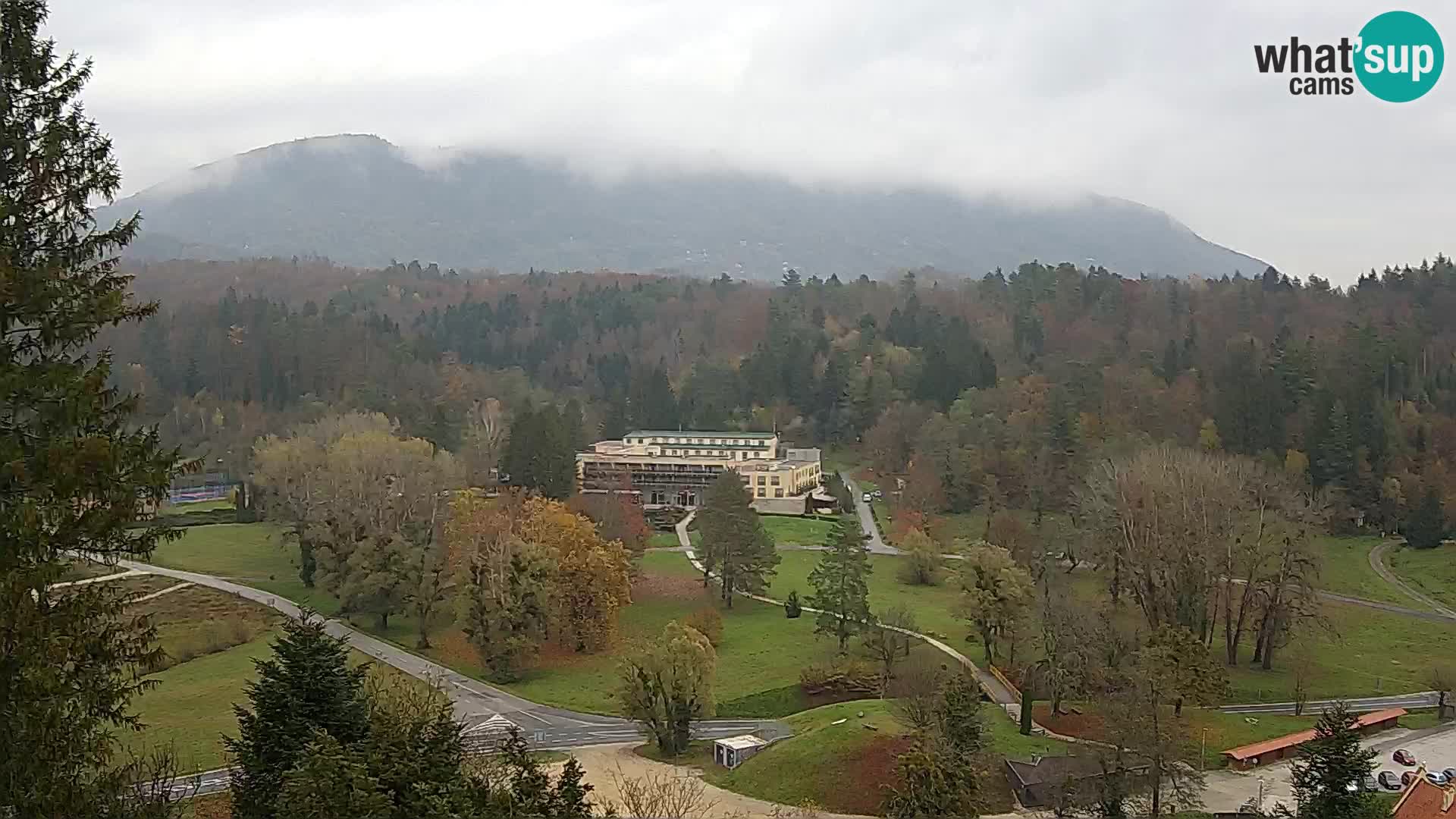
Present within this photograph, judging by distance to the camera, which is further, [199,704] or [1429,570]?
[1429,570]

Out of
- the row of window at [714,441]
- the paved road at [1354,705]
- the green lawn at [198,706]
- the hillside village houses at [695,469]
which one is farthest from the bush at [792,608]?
the row of window at [714,441]

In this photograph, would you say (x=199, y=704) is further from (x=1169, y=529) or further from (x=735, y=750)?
(x=1169, y=529)

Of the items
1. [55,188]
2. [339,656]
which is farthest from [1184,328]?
[55,188]

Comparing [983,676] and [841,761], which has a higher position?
[841,761]

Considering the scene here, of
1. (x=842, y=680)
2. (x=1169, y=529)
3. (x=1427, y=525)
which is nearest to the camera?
(x=842, y=680)

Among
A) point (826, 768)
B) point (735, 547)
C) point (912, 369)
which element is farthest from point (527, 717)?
point (912, 369)

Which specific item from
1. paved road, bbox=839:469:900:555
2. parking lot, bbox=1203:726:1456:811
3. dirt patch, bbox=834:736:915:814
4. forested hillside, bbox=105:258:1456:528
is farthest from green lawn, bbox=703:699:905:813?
forested hillside, bbox=105:258:1456:528

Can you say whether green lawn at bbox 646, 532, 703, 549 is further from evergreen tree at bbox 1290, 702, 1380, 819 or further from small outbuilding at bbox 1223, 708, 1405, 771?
evergreen tree at bbox 1290, 702, 1380, 819
